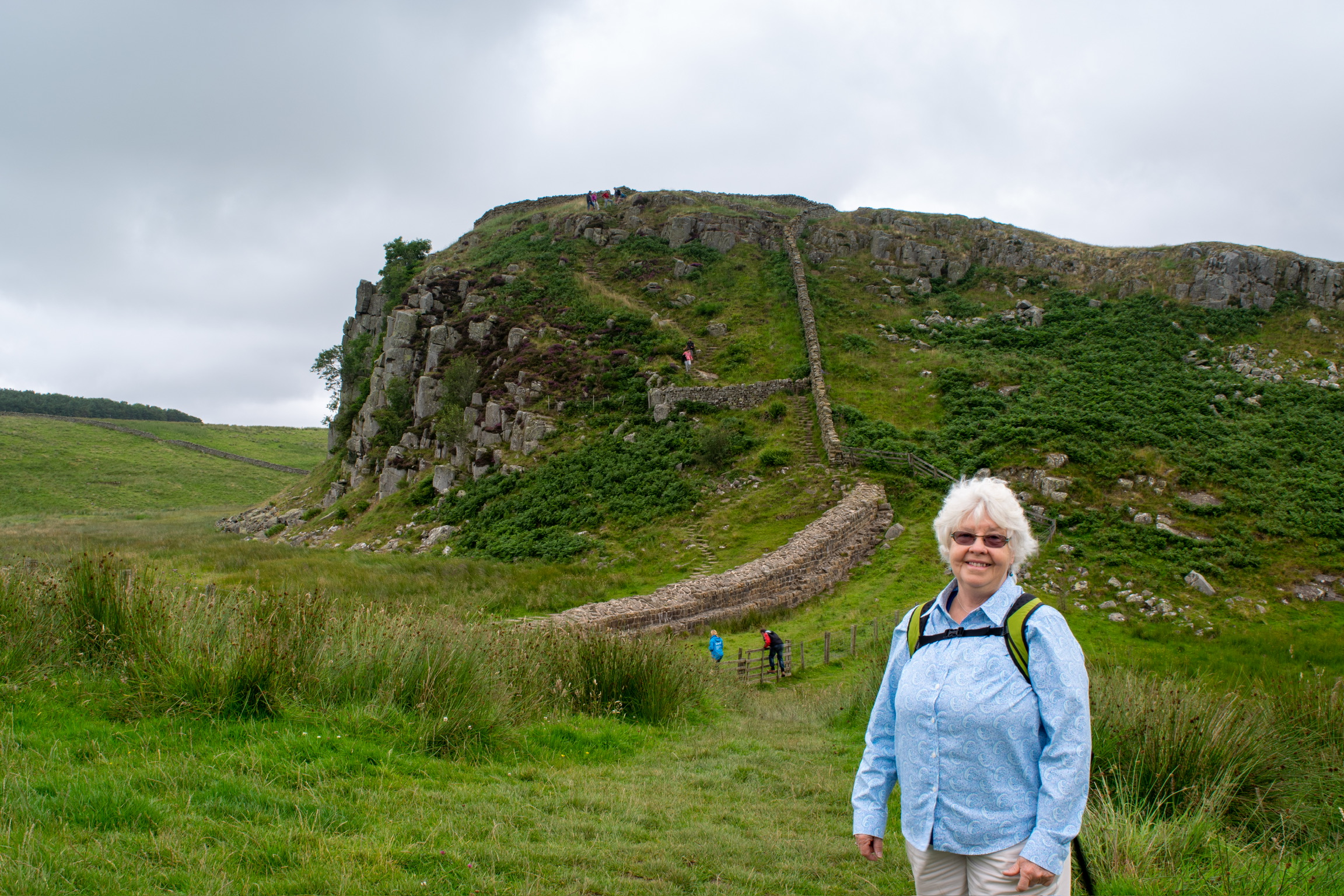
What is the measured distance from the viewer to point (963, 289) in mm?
37156

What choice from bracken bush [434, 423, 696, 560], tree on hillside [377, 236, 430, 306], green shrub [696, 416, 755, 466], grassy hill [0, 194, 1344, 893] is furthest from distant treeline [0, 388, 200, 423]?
green shrub [696, 416, 755, 466]

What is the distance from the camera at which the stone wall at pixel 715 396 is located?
1134 inches

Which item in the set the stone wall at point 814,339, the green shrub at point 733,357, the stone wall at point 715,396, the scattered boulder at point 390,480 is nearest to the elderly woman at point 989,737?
the stone wall at point 814,339

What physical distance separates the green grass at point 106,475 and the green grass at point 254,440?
593 centimetres

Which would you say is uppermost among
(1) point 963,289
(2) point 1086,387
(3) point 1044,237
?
(3) point 1044,237

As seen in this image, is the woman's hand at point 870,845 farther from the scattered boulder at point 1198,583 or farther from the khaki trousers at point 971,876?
the scattered boulder at point 1198,583

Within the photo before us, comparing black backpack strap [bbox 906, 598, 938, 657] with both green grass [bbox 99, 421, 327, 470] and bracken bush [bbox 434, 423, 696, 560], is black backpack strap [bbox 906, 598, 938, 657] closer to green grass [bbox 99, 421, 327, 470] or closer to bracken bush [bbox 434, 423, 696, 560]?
bracken bush [bbox 434, 423, 696, 560]

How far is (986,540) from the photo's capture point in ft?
9.78

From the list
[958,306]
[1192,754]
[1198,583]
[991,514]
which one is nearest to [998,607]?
[991,514]

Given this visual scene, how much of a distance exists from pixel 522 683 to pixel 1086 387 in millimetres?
26006

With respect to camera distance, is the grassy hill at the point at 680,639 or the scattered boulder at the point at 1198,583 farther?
the scattered boulder at the point at 1198,583

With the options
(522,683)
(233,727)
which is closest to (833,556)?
(522,683)

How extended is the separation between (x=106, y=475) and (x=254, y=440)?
3466cm

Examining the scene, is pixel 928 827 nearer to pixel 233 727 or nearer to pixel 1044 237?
pixel 233 727
